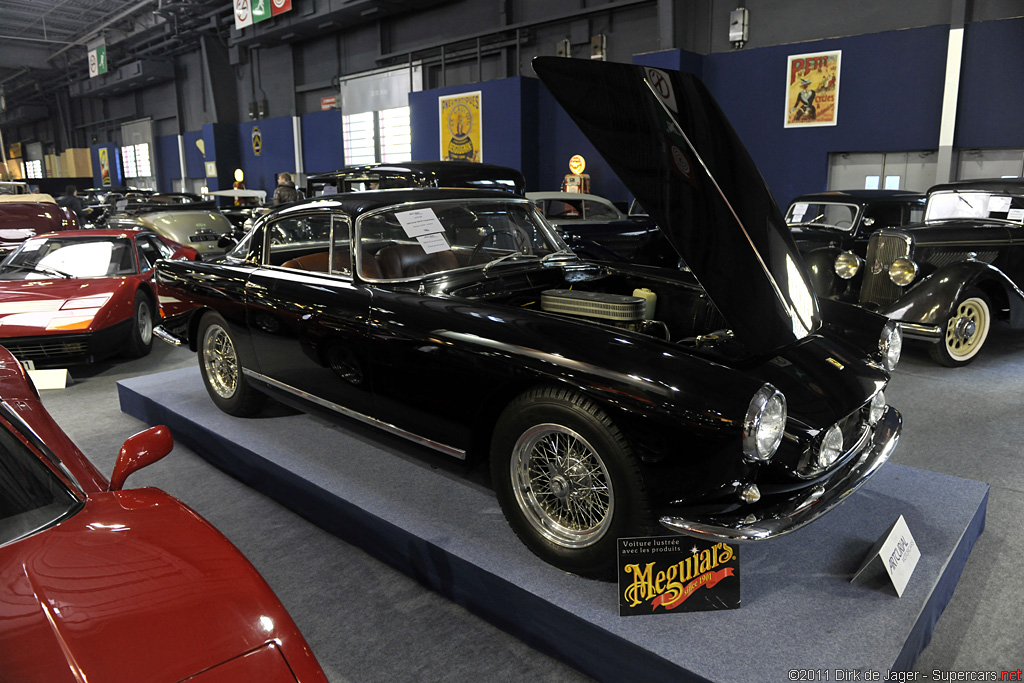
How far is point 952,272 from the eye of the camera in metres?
5.02

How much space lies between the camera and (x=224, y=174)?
20.7m

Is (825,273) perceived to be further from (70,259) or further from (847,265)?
(70,259)

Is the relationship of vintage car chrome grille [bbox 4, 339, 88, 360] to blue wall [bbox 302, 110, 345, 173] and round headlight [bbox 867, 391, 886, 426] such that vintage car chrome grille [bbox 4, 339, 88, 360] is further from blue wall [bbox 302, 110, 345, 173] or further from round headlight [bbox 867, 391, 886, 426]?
blue wall [bbox 302, 110, 345, 173]

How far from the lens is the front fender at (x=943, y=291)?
4.86m

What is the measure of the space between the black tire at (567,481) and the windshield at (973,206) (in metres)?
5.39

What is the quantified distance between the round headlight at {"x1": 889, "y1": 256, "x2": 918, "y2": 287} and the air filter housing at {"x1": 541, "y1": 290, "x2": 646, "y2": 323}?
137 inches

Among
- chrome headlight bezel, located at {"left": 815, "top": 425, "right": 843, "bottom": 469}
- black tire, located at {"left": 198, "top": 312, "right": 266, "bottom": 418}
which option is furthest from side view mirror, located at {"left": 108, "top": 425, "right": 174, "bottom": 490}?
chrome headlight bezel, located at {"left": 815, "top": 425, "right": 843, "bottom": 469}

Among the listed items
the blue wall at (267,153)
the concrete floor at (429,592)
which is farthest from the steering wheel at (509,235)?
the blue wall at (267,153)

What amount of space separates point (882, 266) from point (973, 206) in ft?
4.19

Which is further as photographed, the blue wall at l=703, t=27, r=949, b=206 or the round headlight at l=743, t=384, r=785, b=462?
the blue wall at l=703, t=27, r=949, b=206

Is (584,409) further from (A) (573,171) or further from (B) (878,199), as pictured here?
(A) (573,171)

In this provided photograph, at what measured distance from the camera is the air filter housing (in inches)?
104

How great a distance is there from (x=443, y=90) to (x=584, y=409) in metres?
12.6

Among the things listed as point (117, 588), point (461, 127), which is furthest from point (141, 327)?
point (461, 127)
